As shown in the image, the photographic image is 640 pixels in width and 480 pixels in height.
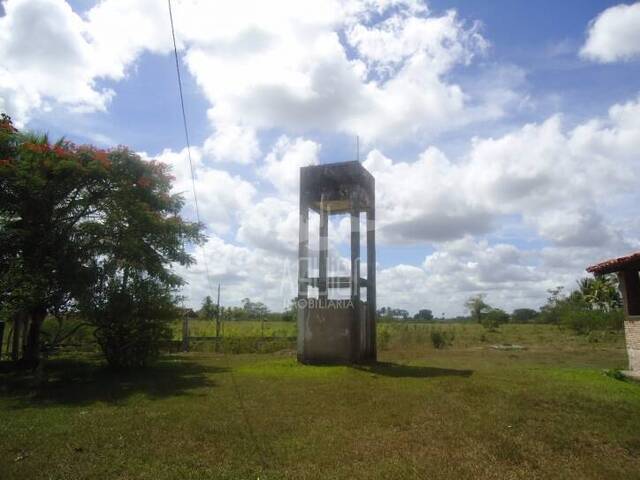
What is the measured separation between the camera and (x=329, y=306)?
15.8 metres

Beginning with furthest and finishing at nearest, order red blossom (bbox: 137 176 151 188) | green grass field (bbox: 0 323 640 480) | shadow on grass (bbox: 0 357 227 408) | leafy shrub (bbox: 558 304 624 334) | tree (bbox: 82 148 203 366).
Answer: leafy shrub (bbox: 558 304 624 334) < red blossom (bbox: 137 176 151 188) < tree (bbox: 82 148 203 366) < shadow on grass (bbox: 0 357 227 408) < green grass field (bbox: 0 323 640 480)

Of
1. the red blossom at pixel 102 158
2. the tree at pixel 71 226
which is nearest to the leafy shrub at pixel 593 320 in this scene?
the tree at pixel 71 226

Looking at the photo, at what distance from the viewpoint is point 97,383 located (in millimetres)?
12000

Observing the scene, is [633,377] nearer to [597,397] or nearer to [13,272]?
[597,397]

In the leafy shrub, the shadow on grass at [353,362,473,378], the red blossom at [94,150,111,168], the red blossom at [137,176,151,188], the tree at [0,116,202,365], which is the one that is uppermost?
the red blossom at [94,150,111,168]

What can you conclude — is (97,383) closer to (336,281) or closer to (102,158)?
(102,158)

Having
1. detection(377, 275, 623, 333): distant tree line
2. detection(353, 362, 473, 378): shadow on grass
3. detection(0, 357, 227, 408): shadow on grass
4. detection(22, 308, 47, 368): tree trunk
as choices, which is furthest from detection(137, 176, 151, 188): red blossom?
detection(377, 275, 623, 333): distant tree line

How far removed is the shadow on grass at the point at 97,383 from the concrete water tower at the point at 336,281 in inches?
135

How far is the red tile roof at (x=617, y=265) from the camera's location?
12.3 m

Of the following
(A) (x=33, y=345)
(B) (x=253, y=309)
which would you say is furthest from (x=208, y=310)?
(A) (x=33, y=345)

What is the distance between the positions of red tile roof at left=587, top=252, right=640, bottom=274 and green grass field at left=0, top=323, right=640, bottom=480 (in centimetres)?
305

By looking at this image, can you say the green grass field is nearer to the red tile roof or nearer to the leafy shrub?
the red tile roof

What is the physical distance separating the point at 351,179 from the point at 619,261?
28.8ft

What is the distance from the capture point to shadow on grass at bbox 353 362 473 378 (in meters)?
13.2
